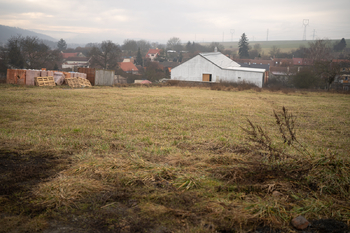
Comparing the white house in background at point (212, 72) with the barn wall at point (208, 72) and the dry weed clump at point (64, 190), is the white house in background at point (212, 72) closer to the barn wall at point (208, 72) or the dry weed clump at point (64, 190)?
the barn wall at point (208, 72)

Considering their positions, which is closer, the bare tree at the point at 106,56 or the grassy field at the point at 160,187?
the grassy field at the point at 160,187

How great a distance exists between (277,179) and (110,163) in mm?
2614

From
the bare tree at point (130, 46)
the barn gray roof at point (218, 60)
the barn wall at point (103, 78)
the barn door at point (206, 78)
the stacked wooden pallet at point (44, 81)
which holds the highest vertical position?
the bare tree at point (130, 46)

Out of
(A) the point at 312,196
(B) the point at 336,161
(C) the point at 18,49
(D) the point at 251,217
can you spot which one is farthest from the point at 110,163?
(C) the point at 18,49

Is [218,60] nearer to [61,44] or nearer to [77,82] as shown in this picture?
[77,82]

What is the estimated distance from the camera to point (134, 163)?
4094 mm

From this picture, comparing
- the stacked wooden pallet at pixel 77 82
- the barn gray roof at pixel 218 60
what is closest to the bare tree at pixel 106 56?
the barn gray roof at pixel 218 60

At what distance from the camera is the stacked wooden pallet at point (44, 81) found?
21.3 meters

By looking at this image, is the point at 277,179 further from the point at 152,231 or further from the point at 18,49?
the point at 18,49

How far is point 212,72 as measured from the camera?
4109 cm

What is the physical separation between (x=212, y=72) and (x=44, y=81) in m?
27.1

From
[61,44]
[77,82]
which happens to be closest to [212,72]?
[77,82]

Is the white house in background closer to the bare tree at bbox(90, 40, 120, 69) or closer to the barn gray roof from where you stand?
the barn gray roof

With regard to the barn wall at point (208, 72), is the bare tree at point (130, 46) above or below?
above
